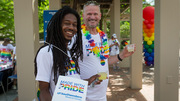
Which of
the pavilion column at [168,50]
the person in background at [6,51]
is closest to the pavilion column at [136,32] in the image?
the pavilion column at [168,50]

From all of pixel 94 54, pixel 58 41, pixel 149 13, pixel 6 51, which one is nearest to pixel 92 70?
pixel 94 54

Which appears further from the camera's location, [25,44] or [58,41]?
[25,44]

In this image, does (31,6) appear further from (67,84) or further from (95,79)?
(67,84)

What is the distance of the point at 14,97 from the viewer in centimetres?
596

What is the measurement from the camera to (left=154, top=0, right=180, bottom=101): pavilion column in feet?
11.0

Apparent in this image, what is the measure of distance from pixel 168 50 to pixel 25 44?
286 cm

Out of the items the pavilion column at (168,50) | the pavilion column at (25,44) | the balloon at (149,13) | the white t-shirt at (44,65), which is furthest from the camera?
the balloon at (149,13)

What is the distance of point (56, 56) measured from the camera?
4.65 ft

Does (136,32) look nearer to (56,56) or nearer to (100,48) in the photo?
(100,48)

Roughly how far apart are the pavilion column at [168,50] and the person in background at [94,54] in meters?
1.26

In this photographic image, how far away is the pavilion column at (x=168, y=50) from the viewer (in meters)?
3.34

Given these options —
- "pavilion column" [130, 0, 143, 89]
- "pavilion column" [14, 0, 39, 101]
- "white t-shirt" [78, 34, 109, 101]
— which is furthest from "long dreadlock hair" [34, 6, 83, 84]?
"pavilion column" [130, 0, 143, 89]

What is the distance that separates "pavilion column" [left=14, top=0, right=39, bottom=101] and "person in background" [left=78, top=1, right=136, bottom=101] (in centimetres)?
147

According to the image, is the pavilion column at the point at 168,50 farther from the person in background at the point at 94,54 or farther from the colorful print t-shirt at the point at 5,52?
the colorful print t-shirt at the point at 5,52
